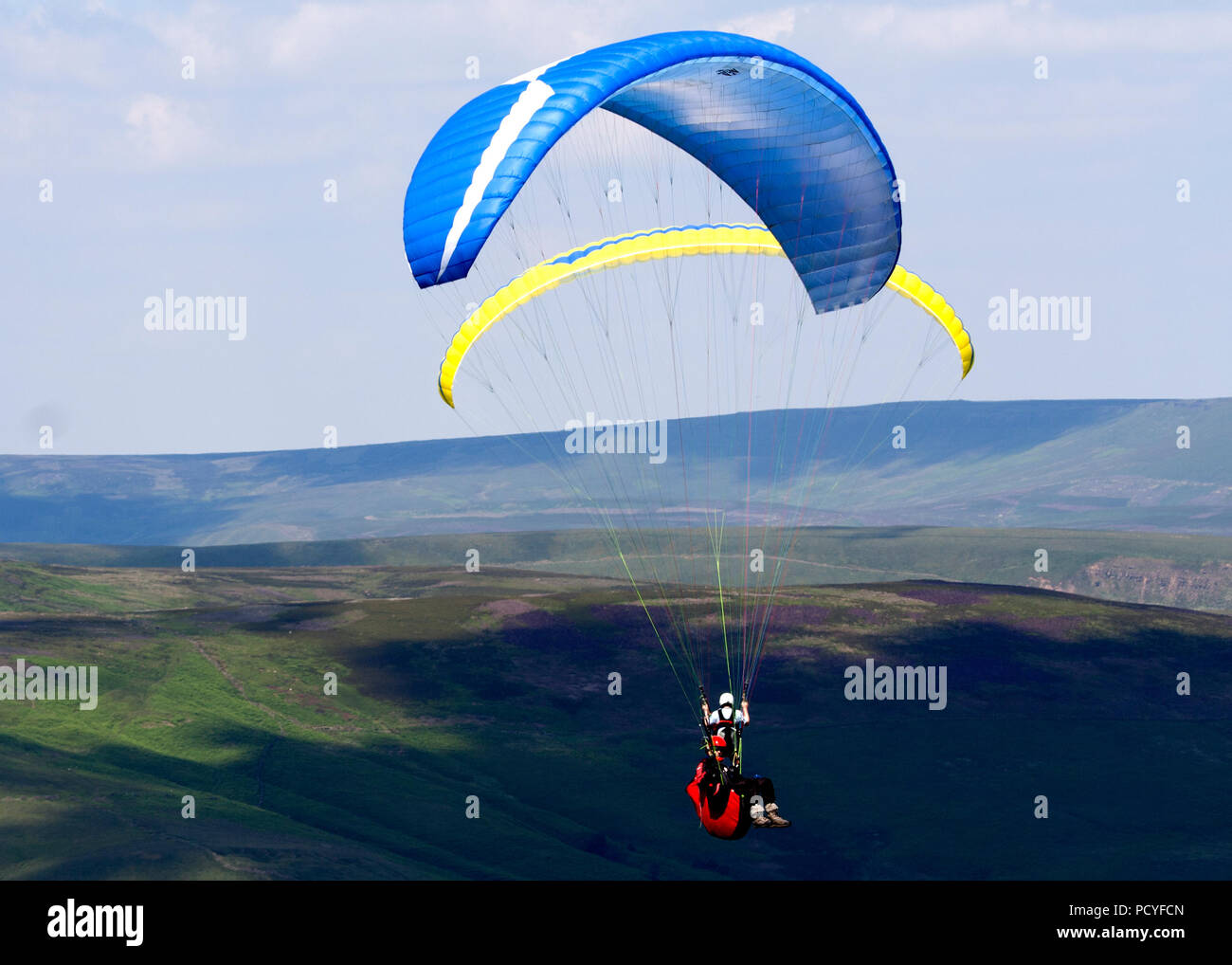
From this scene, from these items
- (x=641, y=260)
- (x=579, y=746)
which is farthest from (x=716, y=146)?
(x=579, y=746)

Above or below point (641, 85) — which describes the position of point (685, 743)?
below

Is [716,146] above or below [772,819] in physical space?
above

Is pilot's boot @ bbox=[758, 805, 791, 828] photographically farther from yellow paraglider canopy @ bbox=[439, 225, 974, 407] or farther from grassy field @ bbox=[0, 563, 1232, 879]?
grassy field @ bbox=[0, 563, 1232, 879]

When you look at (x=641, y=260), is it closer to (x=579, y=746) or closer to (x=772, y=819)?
(x=772, y=819)

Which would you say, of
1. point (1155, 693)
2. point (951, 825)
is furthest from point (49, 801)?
point (1155, 693)

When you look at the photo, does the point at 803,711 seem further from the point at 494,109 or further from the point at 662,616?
the point at 494,109

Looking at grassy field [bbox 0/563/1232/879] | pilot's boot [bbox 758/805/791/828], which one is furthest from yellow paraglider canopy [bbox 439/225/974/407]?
grassy field [bbox 0/563/1232/879]

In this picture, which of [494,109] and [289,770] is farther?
[289,770]
